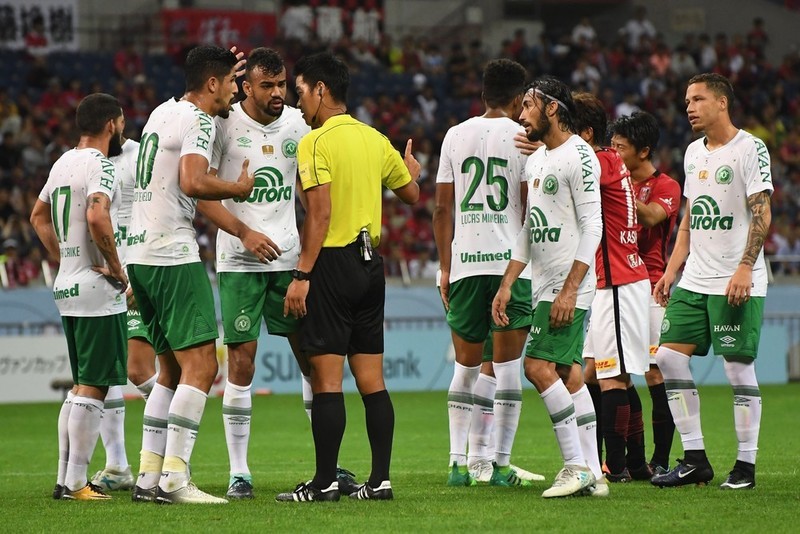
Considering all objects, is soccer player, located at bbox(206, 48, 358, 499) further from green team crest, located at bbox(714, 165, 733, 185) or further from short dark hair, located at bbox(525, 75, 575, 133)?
green team crest, located at bbox(714, 165, 733, 185)

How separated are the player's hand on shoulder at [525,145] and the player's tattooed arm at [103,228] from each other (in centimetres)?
257

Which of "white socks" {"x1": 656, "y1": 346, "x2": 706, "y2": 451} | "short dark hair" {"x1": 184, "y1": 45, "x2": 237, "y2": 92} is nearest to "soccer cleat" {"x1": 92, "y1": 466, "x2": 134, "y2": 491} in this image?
"short dark hair" {"x1": 184, "y1": 45, "x2": 237, "y2": 92}

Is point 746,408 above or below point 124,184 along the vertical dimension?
below

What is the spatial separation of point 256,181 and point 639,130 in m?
2.80

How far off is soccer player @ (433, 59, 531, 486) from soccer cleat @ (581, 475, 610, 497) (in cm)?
88

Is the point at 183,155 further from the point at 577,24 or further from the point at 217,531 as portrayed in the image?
the point at 577,24

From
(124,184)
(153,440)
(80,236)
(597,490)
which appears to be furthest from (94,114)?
(597,490)

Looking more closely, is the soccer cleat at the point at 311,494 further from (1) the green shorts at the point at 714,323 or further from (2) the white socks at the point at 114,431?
(1) the green shorts at the point at 714,323

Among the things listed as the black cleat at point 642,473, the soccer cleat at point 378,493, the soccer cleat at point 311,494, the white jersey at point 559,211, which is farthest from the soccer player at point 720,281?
the soccer cleat at point 311,494

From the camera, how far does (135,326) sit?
28.6 feet

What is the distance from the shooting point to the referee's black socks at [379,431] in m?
7.00

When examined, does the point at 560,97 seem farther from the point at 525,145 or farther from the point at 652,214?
the point at 652,214

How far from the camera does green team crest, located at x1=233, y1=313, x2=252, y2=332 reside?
24.5 feet

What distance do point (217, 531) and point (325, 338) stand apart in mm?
1398
